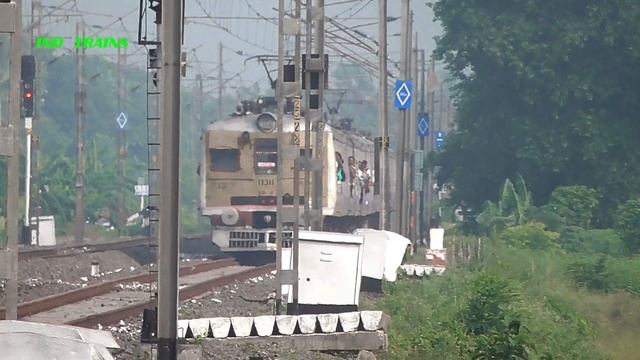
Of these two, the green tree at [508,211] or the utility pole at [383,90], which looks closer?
the utility pole at [383,90]

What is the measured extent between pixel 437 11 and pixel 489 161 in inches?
186

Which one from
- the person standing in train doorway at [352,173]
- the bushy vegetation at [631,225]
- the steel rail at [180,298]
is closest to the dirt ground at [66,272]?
the steel rail at [180,298]

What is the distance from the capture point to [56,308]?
20.0m

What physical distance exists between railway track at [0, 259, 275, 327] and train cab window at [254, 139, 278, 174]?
4.25 meters

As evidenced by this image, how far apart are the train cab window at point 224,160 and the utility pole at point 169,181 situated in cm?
2308

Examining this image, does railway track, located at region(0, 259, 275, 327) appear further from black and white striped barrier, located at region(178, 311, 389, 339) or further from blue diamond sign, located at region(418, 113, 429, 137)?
blue diamond sign, located at region(418, 113, 429, 137)

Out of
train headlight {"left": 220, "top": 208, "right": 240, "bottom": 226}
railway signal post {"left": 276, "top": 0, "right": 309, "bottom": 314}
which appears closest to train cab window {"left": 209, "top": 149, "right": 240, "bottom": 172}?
train headlight {"left": 220, "top": 208, "right": 240, "bottom": 226}

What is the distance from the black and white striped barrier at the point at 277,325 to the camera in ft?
50.8

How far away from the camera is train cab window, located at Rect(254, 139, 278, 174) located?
3362cm

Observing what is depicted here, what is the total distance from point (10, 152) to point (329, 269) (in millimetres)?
6978

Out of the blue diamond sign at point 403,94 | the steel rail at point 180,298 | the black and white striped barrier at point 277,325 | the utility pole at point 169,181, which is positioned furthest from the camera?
the blue diamond sign at point 403,94

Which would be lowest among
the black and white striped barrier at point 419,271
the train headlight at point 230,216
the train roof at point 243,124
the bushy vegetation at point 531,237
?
the black and white striped barrier at point 419,271

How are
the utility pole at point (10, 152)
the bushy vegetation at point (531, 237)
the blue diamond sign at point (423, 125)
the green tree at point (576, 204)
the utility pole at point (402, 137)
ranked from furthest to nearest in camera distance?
the blue diamond sign at point (423, 125) < the green tree at point (576, 204) < the utility pole at point (402, 137) < the bushy vegetation at point (531, 237) < the utility pole at point (10, 152)

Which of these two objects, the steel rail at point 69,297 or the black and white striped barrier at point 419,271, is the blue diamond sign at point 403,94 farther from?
the steel rail at point 69,297
